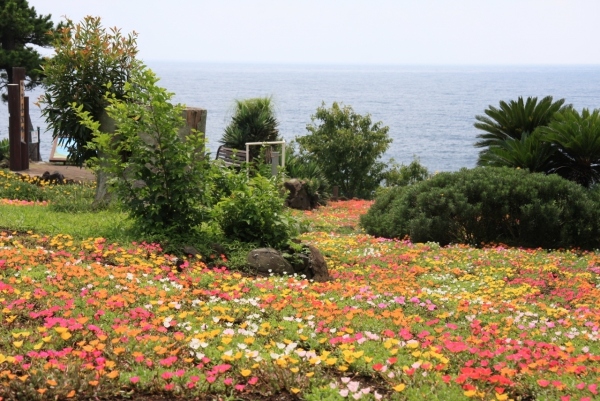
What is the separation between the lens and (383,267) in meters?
11.1

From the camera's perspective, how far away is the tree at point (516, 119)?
20.0 metres

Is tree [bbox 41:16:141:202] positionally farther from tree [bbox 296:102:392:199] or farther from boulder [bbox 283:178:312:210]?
tree [bbox 296:102:392:199]

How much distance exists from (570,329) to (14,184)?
1579 cm

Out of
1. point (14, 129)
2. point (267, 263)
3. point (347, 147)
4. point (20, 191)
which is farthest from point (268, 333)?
point (347, 147)

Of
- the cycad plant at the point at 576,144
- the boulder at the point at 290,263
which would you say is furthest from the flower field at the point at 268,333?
the cycad plant at the point at 576,144

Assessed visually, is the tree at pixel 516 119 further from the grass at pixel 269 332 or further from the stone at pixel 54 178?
the stone at pixel 54 178

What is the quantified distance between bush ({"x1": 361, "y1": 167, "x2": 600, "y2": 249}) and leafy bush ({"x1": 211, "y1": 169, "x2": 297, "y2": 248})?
16.8 feet

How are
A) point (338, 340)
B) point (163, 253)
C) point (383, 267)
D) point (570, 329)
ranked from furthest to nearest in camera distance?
point (383, 267)
point (163, 253)
point (570, 329)
point (338, 340)

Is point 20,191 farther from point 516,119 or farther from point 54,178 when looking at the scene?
point 516,119

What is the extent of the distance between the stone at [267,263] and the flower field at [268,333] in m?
0.63

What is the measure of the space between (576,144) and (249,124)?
561 inches

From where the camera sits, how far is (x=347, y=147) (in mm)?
37969

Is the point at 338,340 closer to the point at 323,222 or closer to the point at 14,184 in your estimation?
the point at 323,222

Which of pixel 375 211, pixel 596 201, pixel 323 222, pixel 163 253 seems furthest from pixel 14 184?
pixel 596 201
